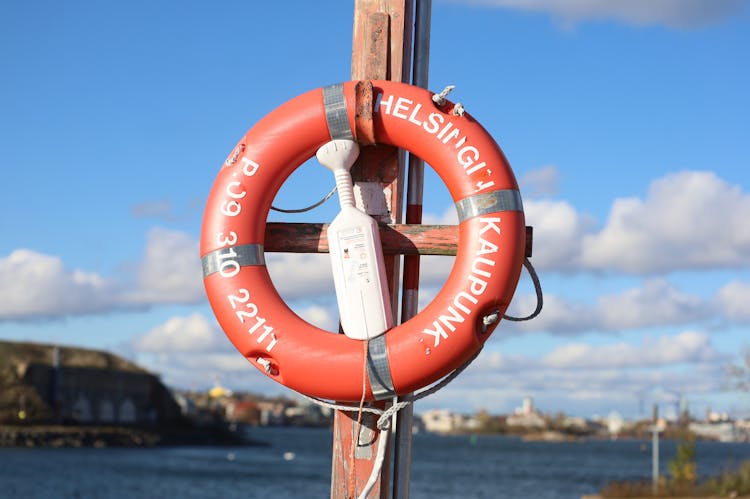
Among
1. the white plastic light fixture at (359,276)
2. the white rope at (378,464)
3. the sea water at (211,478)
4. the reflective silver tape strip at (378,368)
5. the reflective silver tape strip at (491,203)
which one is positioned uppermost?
the reflective silver tape strip at (491,203)

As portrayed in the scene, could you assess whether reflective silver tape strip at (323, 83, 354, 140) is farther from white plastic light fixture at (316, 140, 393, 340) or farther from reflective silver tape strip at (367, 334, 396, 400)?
reflective silver tape strip at (367, 334, 396, 400)

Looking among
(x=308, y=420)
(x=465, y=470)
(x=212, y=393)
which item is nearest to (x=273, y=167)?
(x=465, y=470)

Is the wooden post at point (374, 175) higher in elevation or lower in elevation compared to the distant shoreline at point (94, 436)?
higher

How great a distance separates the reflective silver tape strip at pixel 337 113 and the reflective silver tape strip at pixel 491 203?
15.9 inches

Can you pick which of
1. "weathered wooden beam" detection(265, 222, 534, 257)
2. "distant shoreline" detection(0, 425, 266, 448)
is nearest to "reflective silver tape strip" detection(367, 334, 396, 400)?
"weathered wooden beam" detection(265, 222, 534, 257)

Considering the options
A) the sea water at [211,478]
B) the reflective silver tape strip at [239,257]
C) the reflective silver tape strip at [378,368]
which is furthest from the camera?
the sea water at [211,478]

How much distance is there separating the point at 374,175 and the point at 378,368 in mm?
594

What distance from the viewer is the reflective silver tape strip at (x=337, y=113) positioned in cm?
308

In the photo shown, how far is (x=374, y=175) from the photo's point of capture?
10.3ft

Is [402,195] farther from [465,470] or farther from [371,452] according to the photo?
[465,470]

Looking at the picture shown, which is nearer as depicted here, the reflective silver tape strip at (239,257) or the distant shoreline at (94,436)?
the reflective silver tape strip at (239,257)

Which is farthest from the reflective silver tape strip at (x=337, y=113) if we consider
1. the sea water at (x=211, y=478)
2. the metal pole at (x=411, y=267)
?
the sea water at (x=211, y=478)

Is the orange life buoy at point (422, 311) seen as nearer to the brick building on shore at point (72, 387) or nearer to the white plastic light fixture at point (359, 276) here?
the white plastic light fixture at point (359, 276)

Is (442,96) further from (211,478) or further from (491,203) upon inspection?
(211,478)
